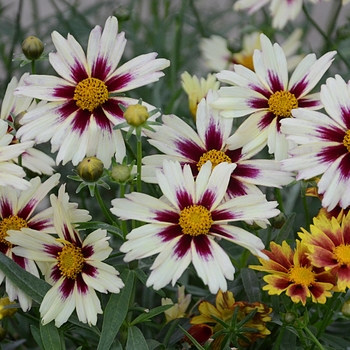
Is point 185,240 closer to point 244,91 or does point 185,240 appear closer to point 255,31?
point 244,91

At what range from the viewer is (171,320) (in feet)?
2.01

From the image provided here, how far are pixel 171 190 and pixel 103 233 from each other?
0.06 metres

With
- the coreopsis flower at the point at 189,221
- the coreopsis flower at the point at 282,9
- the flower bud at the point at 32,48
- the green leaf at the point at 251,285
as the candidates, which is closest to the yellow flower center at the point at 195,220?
the coreopsis flower at the point at 189,221

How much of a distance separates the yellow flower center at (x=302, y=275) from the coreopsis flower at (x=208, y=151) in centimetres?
7

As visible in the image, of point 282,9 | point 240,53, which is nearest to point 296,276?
point 282,9

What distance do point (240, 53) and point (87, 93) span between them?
1.65 ft

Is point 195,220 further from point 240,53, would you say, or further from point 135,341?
point 240,53

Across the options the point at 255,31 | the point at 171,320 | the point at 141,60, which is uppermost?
the point at 255,31

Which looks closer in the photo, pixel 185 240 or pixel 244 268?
pixel 185 240

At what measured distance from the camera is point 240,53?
3.32 ft

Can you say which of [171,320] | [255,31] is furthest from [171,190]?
[255,31]

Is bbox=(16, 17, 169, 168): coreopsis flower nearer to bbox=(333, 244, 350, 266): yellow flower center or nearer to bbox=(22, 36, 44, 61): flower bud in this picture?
bbox=(22, 36, 44, 61): flower bud

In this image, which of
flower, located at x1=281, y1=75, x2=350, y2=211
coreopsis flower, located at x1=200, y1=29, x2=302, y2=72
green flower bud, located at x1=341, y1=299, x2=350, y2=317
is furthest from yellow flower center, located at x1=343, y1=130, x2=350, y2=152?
coreopsis flower, located at x1=200, y1=29, x2=302, y2=72

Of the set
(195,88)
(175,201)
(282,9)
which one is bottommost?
(175,201)
